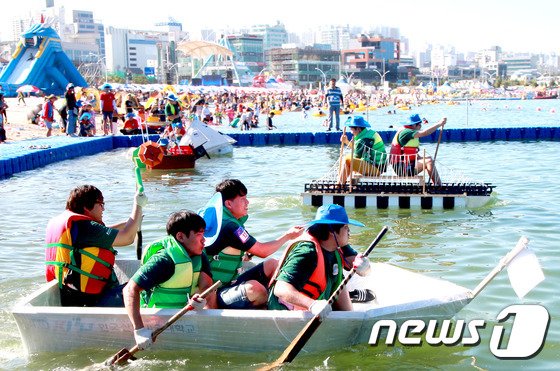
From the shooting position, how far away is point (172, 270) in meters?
5.54

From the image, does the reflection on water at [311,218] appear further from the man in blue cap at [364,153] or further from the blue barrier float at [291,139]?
the blue barrier float at [291,139]

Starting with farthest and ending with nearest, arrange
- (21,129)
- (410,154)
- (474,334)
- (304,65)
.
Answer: (304,65), (21,129), (410,154), (474,334)

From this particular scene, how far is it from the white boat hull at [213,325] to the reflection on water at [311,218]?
12 cm

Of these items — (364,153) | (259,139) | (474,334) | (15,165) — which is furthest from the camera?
(259,139)

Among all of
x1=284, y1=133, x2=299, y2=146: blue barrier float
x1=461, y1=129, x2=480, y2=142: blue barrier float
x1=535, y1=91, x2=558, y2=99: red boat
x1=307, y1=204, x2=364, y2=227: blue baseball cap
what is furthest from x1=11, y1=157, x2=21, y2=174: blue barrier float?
x1=535, y1=91, x2=558, y2=99: red boat

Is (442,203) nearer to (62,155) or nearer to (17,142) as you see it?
(62,155)

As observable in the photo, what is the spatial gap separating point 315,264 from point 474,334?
192 cm

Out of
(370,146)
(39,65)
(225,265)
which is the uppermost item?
(39,65)

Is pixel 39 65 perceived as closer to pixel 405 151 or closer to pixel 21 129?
pixel 21 129

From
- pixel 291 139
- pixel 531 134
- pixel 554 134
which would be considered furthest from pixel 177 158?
pixel 554 134

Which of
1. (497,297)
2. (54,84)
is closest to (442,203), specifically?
(497,297)

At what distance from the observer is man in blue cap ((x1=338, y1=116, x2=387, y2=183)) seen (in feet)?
41.8

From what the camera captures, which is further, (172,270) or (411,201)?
(411,201)

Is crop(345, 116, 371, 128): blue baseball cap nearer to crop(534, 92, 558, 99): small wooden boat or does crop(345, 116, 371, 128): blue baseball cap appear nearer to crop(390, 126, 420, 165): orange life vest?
crop(390, 126, 420, 165): orange life vest
